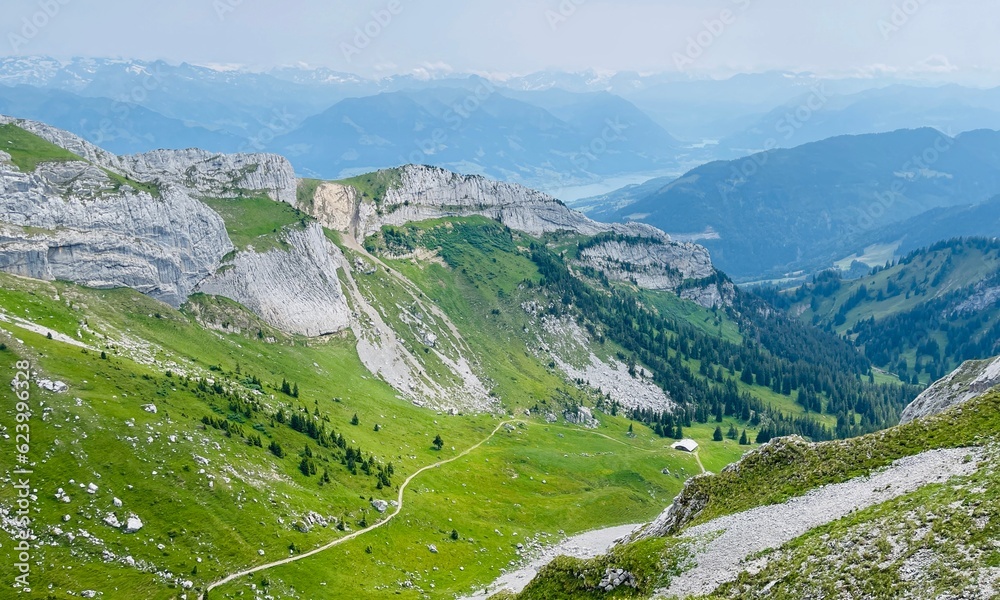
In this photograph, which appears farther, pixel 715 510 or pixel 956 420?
pixel 715 510

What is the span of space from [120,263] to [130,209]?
16310mm

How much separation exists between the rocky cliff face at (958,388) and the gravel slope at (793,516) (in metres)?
31.2

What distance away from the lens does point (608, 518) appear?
464 ft

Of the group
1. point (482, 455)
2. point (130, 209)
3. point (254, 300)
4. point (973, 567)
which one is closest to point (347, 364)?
point (254, 300)

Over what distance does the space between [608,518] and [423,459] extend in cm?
3966

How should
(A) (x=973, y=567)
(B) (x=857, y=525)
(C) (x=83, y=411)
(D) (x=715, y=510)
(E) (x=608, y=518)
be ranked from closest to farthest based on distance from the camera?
(A) (x=973, y=567) < (B) (x=857, y=525) < (D) (x=715, y=510) < (C) (x=83, y=411) < (E) (x=608, y=518)

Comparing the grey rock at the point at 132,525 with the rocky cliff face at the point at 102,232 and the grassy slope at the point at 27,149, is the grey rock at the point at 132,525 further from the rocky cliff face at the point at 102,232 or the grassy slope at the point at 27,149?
the grassy slope at the point at 27,149

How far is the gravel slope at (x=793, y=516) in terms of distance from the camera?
174 ft

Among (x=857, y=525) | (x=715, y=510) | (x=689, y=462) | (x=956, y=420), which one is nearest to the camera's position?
(x=857, y=525)

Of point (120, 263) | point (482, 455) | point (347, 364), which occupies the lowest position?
point (482, 455)

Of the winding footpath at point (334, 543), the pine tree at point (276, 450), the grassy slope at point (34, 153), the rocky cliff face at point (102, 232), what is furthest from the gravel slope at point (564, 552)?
the grassy slope at point (34, 153)

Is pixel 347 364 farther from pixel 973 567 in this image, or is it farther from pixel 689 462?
pixel 973 567

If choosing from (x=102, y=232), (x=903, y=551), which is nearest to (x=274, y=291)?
(x=102, y=232)

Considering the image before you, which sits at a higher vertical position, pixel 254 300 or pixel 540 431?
pixel 254 300
